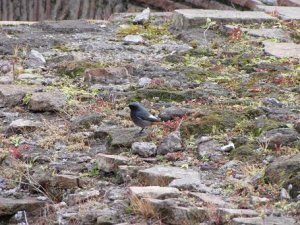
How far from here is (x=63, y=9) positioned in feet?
37.0

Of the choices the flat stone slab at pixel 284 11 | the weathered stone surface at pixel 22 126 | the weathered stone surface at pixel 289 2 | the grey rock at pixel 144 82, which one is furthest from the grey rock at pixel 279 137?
the weathered stone surface at pixel 289 2

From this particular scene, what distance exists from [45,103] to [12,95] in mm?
299

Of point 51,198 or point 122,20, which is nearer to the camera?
point 51,198

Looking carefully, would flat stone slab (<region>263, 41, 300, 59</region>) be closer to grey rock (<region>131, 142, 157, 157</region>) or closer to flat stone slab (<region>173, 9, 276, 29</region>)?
flat stone slab (<region>173, 9, 276, 29</region>)

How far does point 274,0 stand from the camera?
1013 centimetres

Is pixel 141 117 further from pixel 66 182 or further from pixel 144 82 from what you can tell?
pixel 144 82

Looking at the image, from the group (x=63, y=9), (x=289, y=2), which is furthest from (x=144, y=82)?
(x=63, y=9)

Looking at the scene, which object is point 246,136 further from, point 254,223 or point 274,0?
point 274,0

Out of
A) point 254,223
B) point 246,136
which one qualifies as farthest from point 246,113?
point 254,223

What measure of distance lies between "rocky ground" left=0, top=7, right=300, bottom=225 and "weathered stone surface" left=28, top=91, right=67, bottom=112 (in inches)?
0.7

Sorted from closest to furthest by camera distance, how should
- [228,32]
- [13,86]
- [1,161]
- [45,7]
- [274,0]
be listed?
[1,161] < [13,86] < [228,32] < [274,0] < [45,7]

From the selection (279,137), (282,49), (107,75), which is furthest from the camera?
(282,49)

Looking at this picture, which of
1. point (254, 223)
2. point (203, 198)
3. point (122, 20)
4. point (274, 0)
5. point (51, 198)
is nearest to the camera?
point (254, 223)

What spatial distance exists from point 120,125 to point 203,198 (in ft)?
5.06
